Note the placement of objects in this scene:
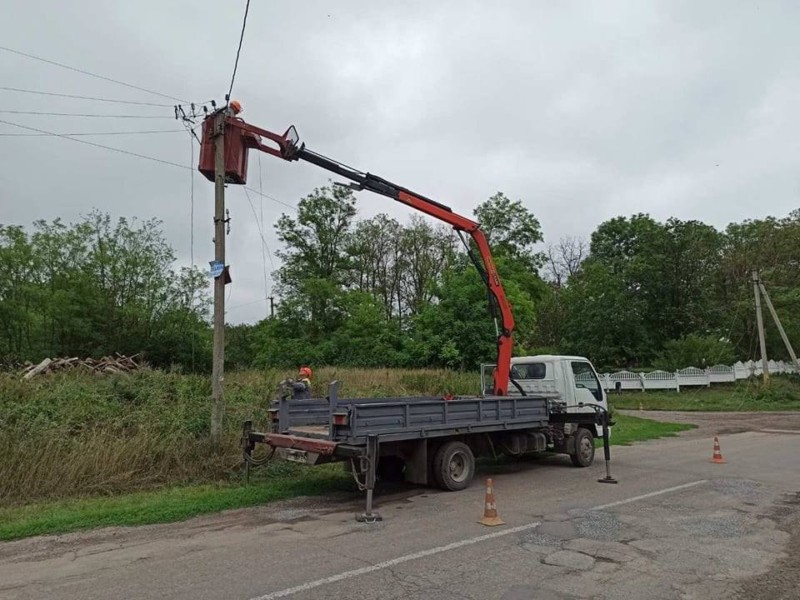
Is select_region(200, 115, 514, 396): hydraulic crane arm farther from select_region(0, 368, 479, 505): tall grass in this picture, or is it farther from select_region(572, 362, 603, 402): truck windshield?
select_region(0, 368, 479, 505): tall grass

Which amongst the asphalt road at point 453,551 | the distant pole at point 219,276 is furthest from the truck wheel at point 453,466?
the distant pole at point 219,276

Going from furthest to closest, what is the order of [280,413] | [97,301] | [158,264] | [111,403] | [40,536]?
[158,264] < [97,301] < [111,403] < [280,413] < [40,536]

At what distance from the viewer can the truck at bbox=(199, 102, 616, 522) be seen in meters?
8.01

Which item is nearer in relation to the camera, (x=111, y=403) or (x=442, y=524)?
(x=442, y=524)

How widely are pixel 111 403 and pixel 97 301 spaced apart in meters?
22.2

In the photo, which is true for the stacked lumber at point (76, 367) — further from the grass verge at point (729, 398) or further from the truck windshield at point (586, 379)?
the grass verge at point (729, 398)

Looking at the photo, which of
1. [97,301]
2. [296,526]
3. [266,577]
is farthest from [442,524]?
[97,301]

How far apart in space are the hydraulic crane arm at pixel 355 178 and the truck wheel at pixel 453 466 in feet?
9.68

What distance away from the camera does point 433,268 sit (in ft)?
143

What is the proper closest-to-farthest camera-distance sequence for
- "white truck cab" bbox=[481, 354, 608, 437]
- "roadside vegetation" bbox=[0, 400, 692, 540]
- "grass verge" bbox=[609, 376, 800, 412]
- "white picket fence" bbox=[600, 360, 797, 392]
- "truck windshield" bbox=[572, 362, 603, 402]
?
"roadside vegetation" bbox=[0, 400, 692, 540], "white truck cab" bbox=[481, 354, 608, 437], "truck windshield" bbox=[572, 362, 603, 402], "grass verge" bbox=[609, 376, 800, 412], "white picket fence" bbox=[600, 360, 797, 392]

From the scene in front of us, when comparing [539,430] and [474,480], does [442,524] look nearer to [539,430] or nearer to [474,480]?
[474,480]

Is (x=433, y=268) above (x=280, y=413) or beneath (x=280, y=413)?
above

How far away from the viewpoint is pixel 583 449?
38.4 feet

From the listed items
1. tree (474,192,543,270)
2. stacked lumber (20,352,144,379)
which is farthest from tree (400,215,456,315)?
stacked lumber (20,352,144,379)
